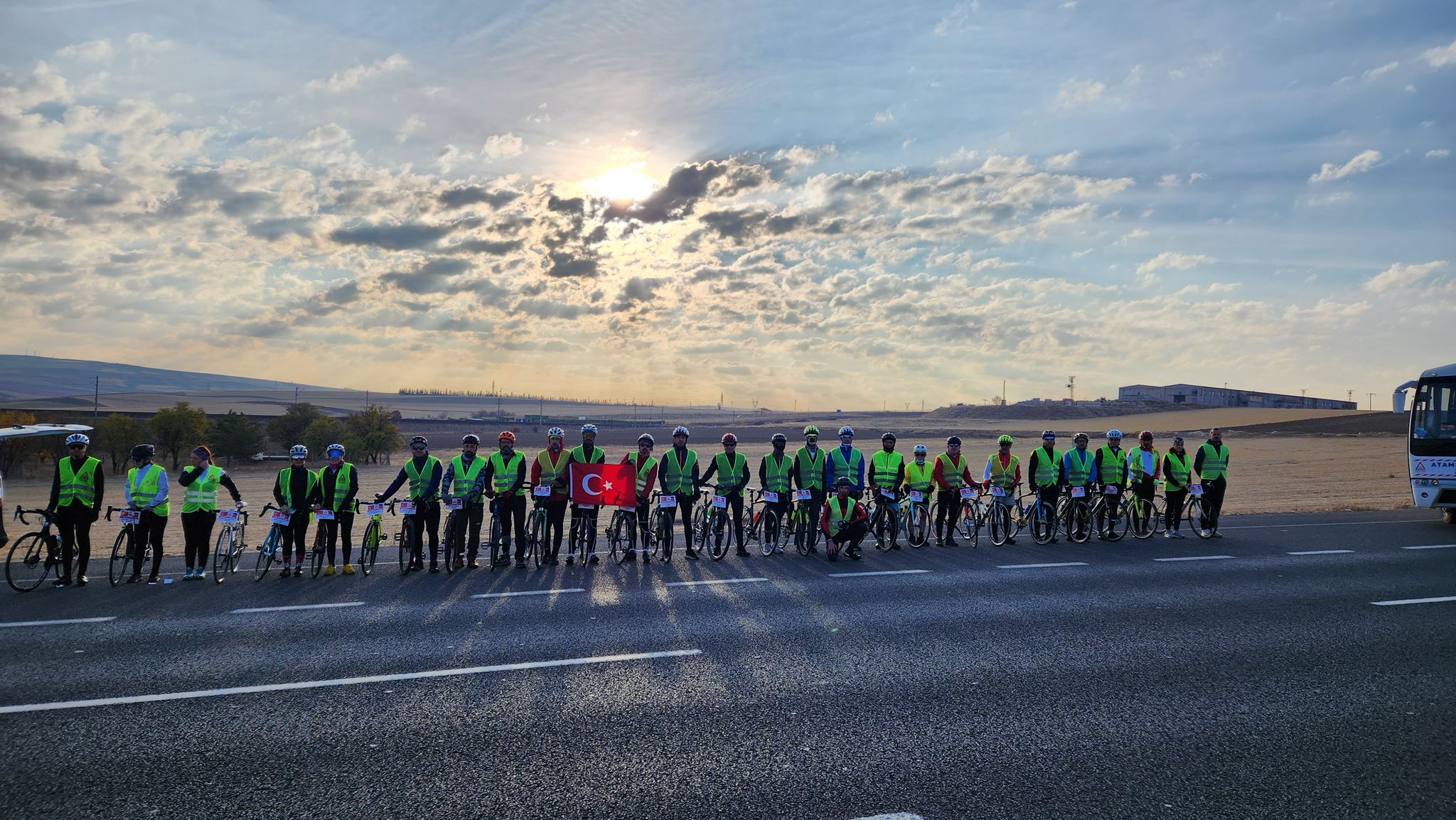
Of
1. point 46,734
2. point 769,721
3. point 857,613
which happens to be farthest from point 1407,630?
point 46,734

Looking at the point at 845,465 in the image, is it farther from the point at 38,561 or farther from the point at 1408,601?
the point at 38,561

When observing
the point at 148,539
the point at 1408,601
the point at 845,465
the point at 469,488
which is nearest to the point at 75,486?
the point at 148,539

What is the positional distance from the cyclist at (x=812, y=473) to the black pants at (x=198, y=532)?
9.38m

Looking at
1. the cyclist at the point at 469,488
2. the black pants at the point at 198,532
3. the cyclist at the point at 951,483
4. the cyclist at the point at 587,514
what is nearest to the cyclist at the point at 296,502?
the black pants at the point at 198,532

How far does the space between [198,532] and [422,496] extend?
10.3 ft

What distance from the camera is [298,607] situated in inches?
405

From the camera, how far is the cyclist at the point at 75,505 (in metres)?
11.7

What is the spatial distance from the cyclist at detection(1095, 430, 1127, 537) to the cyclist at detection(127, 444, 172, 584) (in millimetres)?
16316

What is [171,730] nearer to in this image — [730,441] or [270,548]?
[270,548]

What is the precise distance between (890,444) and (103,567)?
13440 mm

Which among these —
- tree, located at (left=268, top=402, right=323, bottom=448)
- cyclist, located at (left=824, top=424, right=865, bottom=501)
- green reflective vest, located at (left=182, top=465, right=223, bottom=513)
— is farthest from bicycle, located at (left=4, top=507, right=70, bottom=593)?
tree, located at (left=268, top=402, right=323, bottom=448)

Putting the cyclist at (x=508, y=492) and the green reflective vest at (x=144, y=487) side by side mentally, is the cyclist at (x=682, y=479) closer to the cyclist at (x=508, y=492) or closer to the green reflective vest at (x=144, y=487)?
the cyclist at (x=508, y=492)

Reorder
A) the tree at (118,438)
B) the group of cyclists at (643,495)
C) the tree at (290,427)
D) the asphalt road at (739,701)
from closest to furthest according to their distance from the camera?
1. the asphalt road at (739,701)
2. the group of cyclists at (643,495)
3. the tree at (118,438)
4. the tree at (290,427)

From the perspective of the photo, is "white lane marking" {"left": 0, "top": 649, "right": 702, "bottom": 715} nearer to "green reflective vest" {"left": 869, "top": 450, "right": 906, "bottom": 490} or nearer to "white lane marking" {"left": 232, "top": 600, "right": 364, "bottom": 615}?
"white lane marking" {"left": 232, "top": 600, "right": 364, "bottom": 615}
